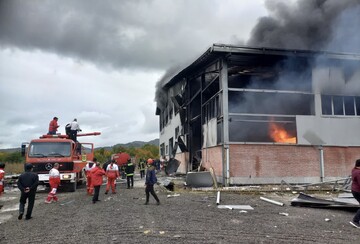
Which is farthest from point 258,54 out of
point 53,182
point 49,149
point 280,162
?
point 49,149

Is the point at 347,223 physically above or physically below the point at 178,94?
below

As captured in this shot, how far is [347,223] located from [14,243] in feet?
23.4

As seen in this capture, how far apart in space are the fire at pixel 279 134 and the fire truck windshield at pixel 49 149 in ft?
31.5

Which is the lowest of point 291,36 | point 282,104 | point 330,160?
point 330,160

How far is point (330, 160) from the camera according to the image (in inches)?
558

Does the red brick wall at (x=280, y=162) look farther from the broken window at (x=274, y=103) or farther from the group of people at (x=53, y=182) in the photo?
the group of people at (x=53, y=182)

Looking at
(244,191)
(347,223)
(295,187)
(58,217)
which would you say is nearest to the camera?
(347,223)

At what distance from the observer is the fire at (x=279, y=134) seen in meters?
14.5

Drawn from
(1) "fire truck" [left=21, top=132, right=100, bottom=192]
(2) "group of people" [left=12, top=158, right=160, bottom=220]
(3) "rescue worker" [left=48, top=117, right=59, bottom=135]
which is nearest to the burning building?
(2) "group of people" [left=12, top=158, right=160, bottom=220]

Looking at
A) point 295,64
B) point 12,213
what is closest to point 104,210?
point 12,213

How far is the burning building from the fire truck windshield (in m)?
7.20

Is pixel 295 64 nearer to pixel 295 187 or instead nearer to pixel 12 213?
pixel 295 187

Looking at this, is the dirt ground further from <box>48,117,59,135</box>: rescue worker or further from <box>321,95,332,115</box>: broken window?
<box>321,95,332,115</box>: broken window

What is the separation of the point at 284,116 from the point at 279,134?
90 cm
